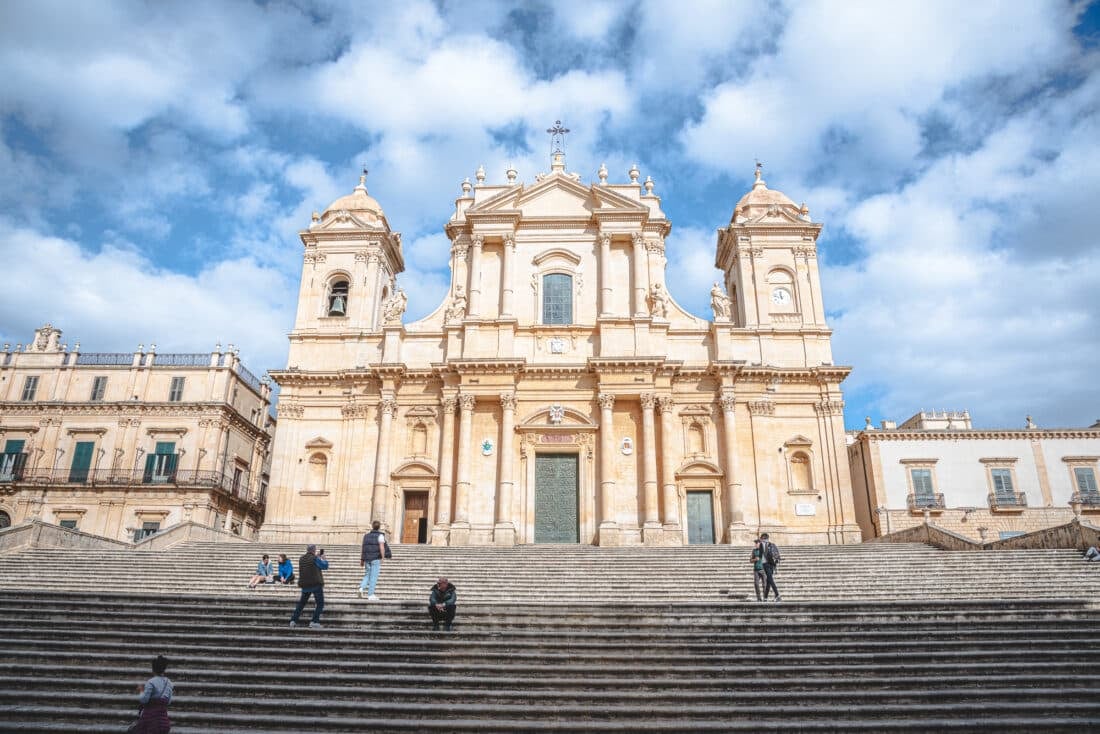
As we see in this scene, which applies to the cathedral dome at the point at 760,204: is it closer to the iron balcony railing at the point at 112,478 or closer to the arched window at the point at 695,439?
the arched window at the point at 695,439

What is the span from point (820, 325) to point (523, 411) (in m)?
12.0

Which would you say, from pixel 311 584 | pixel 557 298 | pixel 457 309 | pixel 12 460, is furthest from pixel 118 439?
pixel 311 584

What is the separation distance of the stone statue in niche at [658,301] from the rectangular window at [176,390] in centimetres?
2347

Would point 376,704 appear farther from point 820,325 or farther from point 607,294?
point 820,325

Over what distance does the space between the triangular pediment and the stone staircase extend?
59.4ft

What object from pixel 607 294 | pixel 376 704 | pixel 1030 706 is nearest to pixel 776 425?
pixel 607 294

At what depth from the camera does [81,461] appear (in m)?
36.5

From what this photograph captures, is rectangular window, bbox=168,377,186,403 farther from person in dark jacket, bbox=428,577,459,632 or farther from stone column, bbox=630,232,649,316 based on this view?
person in dark jacket, bbox=428,577,459,632

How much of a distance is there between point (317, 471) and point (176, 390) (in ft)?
43.3

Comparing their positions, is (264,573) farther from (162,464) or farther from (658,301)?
(162,464)

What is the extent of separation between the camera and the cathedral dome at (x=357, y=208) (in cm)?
3297

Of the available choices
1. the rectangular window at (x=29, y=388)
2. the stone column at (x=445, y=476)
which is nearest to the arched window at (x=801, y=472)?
the stone column at (x=445, y=476)

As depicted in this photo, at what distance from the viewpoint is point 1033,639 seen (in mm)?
11711

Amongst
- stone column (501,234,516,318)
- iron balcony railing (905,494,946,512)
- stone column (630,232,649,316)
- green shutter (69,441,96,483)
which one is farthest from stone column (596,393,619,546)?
green shutter (69,441,96,483)
